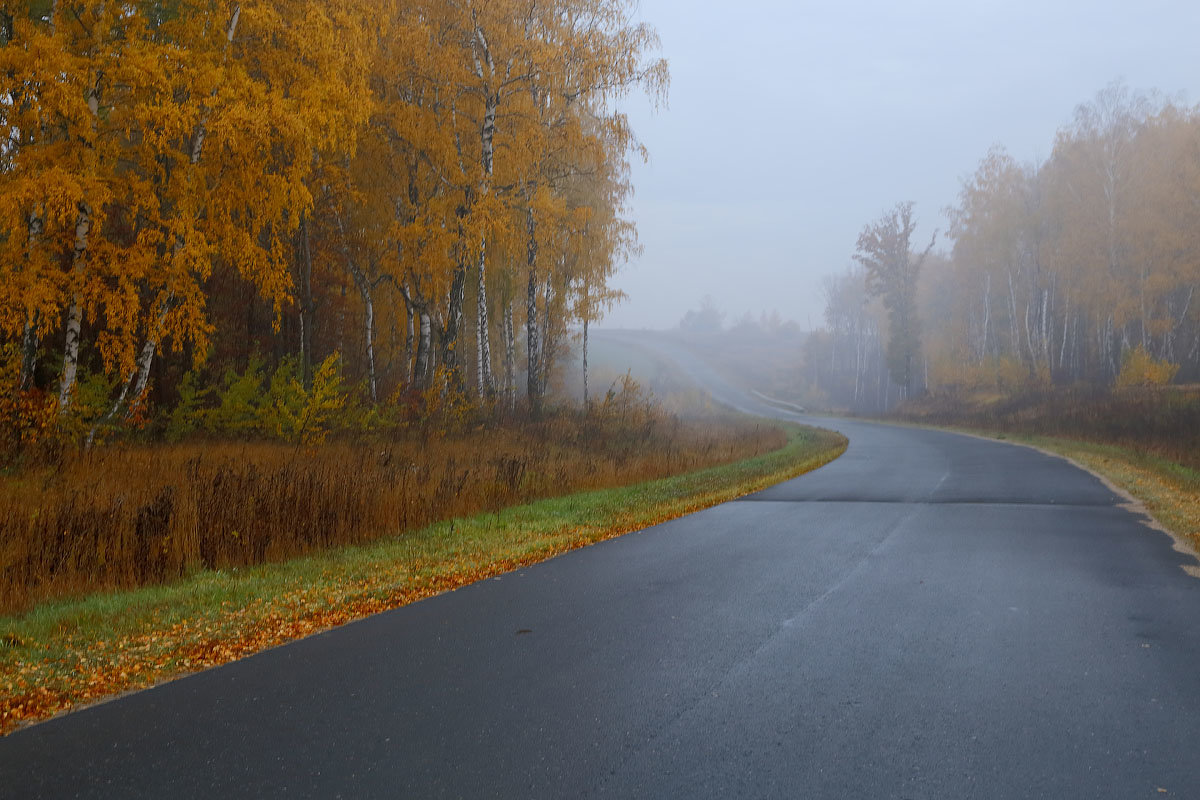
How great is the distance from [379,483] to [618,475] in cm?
619

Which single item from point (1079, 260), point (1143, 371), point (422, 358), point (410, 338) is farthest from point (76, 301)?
point (1079, 260)

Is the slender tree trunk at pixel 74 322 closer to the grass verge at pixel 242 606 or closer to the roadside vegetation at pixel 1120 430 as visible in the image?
the grass verge at pixel 242 606

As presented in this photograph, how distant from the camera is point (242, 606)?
7.27 metres

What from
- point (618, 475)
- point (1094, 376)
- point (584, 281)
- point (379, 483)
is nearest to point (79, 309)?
point (379, 483)

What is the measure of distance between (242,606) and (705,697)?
4.31 metres

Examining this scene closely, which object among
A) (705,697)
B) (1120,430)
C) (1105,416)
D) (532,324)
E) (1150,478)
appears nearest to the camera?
(705,697)

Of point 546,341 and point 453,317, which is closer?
point 453,317

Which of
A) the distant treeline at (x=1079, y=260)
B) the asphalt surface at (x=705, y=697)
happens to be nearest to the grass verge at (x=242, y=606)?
the asphalt surface at (x=705, y=697)

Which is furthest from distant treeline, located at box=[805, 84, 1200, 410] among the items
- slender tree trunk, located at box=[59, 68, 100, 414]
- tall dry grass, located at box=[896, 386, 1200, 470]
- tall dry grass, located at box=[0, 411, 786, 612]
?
slender tree trunk, located at box=[59, 68, 100, 414]

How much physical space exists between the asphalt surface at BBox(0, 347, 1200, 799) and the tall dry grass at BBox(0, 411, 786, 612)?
3.52 metres

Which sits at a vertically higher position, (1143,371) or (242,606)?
(1143,371)

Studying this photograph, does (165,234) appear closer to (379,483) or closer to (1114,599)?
(379,483)

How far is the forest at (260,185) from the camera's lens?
14.0 metres

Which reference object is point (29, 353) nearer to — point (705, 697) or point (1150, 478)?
point (705, 697)
